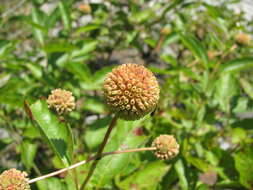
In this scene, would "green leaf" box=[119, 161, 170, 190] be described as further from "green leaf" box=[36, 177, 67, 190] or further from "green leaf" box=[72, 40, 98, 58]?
"green leaf" box=[72, 40, 98, 58]

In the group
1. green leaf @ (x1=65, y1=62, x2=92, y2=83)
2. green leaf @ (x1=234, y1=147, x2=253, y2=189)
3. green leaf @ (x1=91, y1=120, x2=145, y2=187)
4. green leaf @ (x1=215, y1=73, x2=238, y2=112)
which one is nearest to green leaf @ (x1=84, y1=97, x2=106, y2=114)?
green leaf @ (x1=65, y1=62, x2=92, y2=83)

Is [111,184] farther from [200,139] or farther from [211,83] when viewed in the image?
[211,83]

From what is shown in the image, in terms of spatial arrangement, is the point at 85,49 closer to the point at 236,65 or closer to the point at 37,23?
the point at 37,23

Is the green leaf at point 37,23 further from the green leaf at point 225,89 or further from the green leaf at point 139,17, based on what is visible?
the green leaf at point 225,89

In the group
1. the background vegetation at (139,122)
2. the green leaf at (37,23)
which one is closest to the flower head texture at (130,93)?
the background vegetation at (139,122)

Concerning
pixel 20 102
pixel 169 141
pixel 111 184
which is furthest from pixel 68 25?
pixel 169 141
